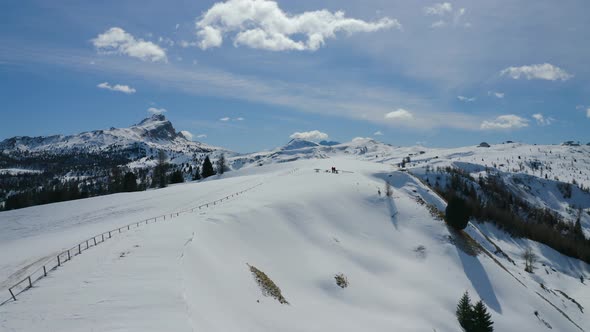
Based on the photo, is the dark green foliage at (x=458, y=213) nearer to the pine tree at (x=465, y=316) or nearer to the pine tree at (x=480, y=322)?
the pine tree at (x=465, y=316)

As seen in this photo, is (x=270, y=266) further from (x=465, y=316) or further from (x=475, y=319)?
(x=475, y=319)

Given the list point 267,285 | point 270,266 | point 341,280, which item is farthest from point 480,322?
point 267,285

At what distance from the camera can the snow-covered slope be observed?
1744 cm

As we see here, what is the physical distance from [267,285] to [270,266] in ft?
16.0

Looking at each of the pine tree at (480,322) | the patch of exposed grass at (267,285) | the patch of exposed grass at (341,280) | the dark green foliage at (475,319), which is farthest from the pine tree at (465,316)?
the patch of exposed grass at (267,285)

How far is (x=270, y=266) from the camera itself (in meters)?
31.6

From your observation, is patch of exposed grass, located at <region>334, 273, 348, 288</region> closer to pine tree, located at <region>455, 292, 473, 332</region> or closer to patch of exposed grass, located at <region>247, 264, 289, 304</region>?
patch of exposed grass, located at <region>247, 264, 289, 304</region>

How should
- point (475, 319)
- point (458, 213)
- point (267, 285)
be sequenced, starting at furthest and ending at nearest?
1. point (458, 213)
2. point (475, 319)
3. point (267, 285)

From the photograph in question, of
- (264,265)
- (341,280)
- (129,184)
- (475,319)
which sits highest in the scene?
(129,184)

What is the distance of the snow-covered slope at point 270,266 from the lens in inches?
687

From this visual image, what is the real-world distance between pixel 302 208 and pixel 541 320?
33.0 metres

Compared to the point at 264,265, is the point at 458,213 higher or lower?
lower

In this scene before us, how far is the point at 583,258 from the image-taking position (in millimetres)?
127688

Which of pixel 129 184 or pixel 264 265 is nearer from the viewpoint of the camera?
pixel 264 265
